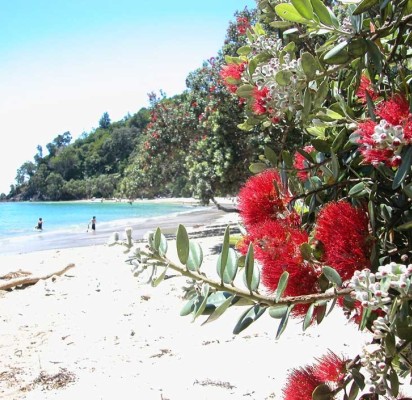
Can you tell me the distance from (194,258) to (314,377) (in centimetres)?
43

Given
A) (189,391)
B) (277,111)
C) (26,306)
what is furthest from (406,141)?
(26,306)

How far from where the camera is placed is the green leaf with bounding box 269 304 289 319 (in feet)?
2.82

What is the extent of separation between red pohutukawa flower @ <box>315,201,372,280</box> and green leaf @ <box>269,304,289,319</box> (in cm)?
12

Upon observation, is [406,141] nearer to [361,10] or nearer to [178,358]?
[361,10]

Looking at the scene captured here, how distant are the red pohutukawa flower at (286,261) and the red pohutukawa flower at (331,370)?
0.60ft

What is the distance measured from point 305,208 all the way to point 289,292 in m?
0.35

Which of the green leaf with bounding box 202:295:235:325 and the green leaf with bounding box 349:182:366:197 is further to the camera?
the green leaf with bounding box 349:182:366:197

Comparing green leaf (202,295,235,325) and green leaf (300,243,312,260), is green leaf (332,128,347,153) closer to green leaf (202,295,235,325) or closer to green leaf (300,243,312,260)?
green leaf (300,243,312,260)

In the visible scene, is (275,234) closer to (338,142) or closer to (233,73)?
(338,142)

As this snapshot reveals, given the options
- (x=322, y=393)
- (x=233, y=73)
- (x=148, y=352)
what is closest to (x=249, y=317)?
(x=322, y=393)

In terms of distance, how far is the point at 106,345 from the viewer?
192 inches

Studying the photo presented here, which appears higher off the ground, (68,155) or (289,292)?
(68,155)

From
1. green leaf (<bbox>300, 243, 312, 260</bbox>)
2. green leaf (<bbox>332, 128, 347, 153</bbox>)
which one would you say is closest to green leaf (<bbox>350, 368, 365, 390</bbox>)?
green leaf (<bbox>300, 243, 312, 260</bbox>)

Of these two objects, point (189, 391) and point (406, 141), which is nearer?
point (406, 141)
